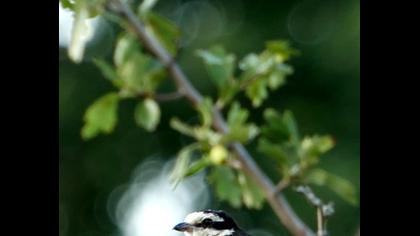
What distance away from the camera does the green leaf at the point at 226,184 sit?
15.9 ft

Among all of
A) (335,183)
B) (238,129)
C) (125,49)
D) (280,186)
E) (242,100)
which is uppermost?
(242,100)

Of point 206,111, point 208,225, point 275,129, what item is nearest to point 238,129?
point 206,111

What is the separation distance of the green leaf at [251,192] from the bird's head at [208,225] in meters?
1.36

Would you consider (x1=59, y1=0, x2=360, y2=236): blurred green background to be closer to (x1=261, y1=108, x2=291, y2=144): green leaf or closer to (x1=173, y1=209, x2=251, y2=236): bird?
(x1=173, y1=209, x2=251, y2=236): bird

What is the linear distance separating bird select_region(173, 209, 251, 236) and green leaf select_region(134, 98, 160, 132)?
114 cm

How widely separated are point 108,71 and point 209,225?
1.53 meters

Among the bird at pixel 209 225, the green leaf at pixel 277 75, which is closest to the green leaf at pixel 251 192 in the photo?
the green leaf at pixel 277 75

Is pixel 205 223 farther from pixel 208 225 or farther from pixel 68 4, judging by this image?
pixel 68 4

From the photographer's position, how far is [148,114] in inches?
209
